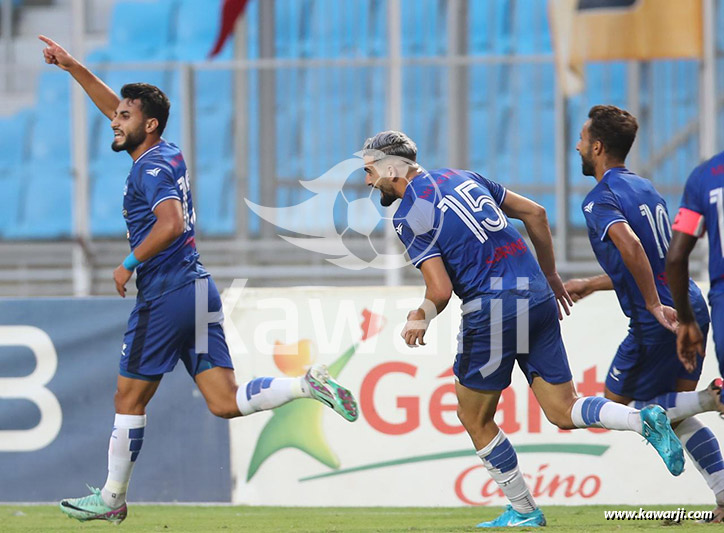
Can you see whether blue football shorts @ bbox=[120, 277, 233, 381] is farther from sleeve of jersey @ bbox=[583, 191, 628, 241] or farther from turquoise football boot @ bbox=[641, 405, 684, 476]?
turquoise football boot @ bbox=[641, 405, 684, 476]

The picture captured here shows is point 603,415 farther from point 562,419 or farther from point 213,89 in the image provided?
point 213,89

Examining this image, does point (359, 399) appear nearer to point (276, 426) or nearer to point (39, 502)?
point (276, 426)

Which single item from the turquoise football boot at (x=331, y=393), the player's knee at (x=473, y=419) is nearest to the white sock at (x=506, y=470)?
the player's knee at (x=473, y=419)

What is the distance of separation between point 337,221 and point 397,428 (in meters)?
3.45

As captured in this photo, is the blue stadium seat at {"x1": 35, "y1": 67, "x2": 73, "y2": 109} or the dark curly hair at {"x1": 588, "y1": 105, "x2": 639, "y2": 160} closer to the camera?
the dark curly hair at {"x1": 588, "y1": 105, "x2": 639, "y2": 160}

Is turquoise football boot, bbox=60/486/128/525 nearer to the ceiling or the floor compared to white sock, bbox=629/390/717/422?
nearer to the floor

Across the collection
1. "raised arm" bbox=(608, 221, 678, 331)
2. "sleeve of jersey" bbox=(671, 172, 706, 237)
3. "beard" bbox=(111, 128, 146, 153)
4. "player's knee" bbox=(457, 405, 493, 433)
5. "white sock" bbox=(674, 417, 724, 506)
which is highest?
"beard" bbox=(111, 128, 146, 153)

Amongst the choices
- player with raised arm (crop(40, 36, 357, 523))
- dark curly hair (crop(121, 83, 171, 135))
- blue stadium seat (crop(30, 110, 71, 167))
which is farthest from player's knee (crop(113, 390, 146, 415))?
blue stadium seat (crop(30, 110, 71, 167))

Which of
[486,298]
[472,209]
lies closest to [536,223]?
[472,209]

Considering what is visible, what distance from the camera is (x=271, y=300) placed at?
875 cm

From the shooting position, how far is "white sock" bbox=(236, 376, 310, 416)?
21.0ft

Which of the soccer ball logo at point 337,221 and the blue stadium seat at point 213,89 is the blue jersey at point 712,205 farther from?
the blue stadium seat at point 213,89

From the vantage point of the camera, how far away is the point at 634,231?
6281 millimetres

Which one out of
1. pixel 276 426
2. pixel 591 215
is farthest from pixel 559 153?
pixel 591 215
